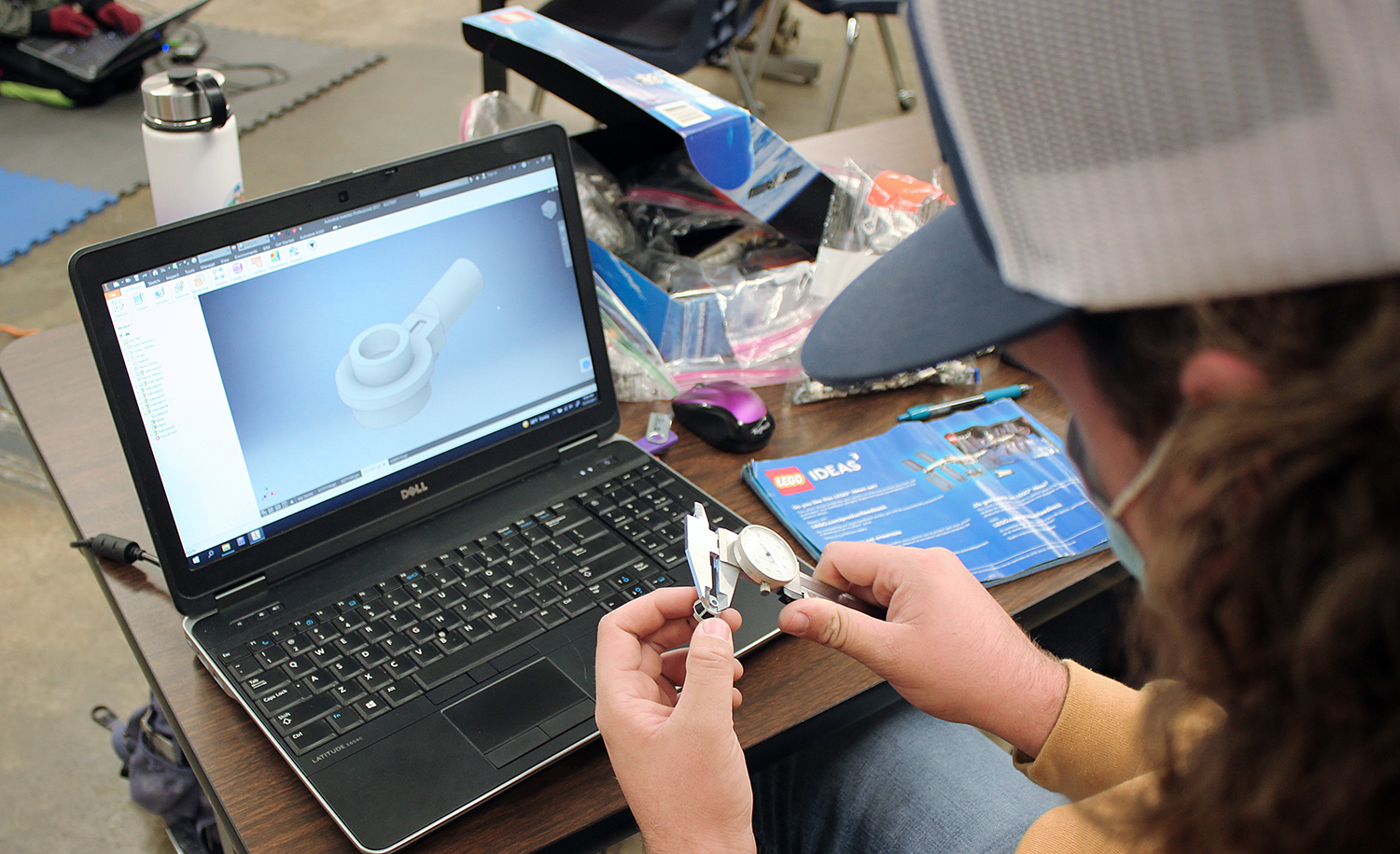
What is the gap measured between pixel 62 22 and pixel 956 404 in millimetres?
3778

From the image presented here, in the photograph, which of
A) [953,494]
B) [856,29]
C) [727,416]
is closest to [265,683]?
[727,416]

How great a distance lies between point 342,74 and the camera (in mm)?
3918

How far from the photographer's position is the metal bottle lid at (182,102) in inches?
35.3

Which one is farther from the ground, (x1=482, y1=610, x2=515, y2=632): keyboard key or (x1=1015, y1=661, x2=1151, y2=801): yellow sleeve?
(x1=482, y1=610, x2=515, y2=632): keyboard key

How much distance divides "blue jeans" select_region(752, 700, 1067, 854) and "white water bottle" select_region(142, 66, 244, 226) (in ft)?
2.53

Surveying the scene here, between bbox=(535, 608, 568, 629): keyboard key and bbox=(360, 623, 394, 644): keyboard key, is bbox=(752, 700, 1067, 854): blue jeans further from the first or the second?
bbox=(360, 623, 394, 644): keyboard key

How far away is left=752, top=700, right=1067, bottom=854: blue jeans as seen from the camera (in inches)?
32.4

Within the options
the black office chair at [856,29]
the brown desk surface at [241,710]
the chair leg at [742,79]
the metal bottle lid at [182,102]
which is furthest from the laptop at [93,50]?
the metal bottle lid at [182,102]

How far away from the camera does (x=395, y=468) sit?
33.5 inches

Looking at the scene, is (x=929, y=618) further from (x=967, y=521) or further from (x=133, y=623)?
(x=133, y=623)

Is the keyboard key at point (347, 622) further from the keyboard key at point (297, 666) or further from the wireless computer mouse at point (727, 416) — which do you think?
the wireless computer mouse at point (727, 416)

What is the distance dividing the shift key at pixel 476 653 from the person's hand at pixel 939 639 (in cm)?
21

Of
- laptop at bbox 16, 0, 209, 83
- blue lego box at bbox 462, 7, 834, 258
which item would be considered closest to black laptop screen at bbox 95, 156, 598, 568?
blue lego box at bbox 462, 7, 834, 258

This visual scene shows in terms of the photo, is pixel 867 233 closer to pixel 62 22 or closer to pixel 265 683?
pixel 265 683
